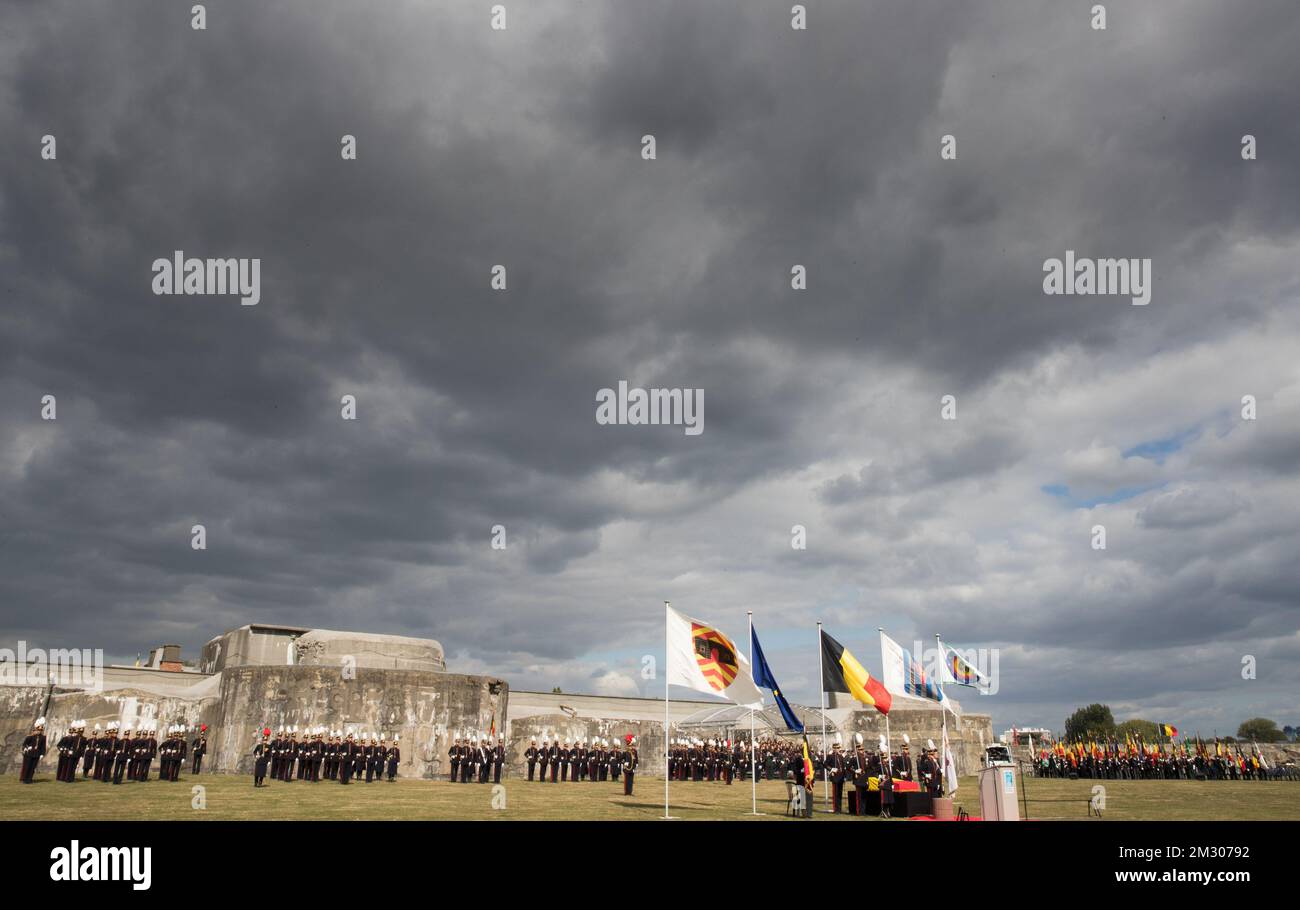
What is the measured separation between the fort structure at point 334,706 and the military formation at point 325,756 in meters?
1.27

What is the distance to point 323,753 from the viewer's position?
32.2 meters

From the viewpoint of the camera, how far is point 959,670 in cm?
2880

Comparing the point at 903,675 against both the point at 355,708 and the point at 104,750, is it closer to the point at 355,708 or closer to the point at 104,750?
the point at 355,708

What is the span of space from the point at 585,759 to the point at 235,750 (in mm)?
16909

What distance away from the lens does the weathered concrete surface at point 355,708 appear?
34.2m

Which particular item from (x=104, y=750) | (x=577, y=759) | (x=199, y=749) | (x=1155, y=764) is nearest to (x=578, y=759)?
(x=577, y=759)

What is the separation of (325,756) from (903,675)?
23652 millimetres

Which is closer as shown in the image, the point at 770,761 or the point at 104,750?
the point at 104,750

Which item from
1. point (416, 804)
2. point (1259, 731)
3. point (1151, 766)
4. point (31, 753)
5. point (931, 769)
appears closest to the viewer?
point (416, 804)

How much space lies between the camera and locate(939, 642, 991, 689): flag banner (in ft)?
92.0

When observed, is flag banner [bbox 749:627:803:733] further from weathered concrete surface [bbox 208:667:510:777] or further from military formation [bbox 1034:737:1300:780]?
military formation [bbox 1034:737:1300:780]

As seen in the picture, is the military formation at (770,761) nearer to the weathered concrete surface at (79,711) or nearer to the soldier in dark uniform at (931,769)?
the soldier in dark uniform at (931,769)
